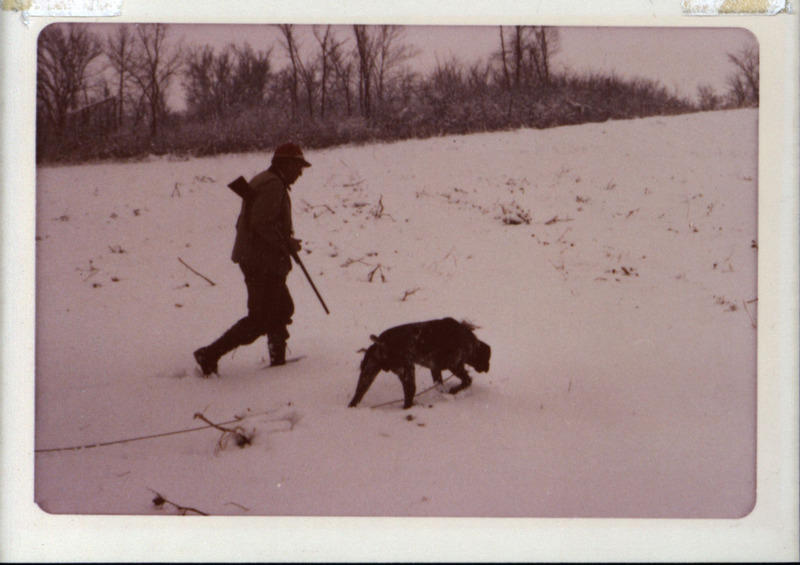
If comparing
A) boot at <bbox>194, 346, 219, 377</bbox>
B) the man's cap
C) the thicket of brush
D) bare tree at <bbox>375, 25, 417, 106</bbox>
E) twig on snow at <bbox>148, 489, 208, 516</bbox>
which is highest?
bare tree at <bbox>375, 25, 417, 106</bbox>

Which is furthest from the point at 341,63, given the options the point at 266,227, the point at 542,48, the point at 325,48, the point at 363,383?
the point at 363,383

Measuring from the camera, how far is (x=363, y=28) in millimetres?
2984

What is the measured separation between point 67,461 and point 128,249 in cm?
117

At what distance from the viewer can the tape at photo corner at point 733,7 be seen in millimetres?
3025

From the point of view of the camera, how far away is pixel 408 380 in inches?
111

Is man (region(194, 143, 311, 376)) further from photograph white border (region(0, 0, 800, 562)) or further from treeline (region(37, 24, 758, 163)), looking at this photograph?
photograph white border (region(0, 0, 800, 562))

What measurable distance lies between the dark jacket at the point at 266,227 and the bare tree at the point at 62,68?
42.0 inches

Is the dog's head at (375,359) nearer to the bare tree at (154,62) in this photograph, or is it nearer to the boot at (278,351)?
the boot at (278,351)

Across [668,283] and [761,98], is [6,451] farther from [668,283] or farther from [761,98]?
[761,98]

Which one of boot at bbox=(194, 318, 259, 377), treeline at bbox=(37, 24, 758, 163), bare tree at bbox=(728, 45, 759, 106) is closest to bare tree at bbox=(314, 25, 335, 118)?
treeline at bbox=(37, 24, 758, 163)

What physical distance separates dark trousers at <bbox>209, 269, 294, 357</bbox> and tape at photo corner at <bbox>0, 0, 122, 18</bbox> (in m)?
1.60

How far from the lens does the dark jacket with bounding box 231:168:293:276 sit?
2.94 meters

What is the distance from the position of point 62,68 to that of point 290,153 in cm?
131

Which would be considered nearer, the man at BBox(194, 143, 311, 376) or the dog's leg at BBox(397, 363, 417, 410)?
the dog's leg at BBox(397, 363, 417, 410)
